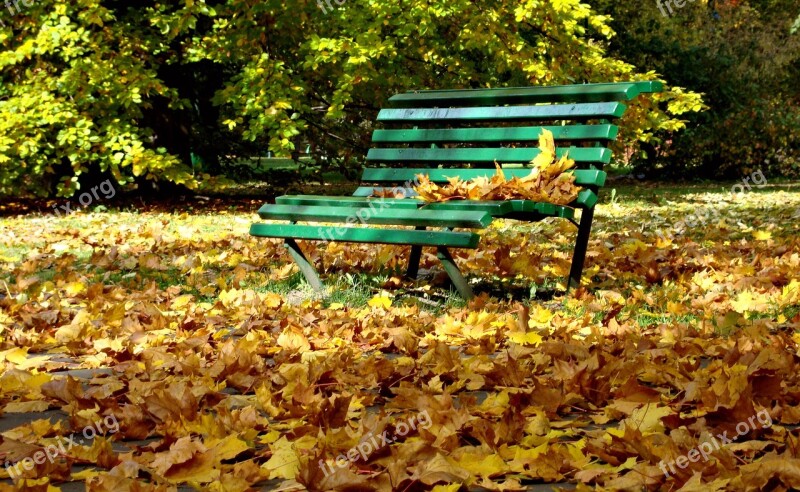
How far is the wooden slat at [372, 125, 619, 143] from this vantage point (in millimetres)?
4721

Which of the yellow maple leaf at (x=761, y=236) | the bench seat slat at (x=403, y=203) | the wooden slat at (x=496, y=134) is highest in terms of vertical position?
the wooden slat at (x=496, y=134)

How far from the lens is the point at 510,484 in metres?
2.07

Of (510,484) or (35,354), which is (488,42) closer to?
(35,354)

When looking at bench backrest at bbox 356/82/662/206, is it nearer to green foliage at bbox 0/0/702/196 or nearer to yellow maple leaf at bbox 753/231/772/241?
yellow maple leaf at bbox 753/231/772/241

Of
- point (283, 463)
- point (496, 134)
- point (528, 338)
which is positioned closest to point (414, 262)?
point (496, 134)

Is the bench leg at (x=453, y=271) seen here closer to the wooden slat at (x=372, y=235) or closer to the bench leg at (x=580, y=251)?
the wooden slat at (x=372, y=235)

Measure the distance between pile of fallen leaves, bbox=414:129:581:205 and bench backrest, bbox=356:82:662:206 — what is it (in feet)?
0.33

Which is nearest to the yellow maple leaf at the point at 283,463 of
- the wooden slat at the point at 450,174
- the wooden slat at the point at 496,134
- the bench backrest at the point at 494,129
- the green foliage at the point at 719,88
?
the bench backrest at the point at 494,129

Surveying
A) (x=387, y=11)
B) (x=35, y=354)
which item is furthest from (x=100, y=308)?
(x=387, y=11)

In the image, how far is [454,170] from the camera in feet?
17.3

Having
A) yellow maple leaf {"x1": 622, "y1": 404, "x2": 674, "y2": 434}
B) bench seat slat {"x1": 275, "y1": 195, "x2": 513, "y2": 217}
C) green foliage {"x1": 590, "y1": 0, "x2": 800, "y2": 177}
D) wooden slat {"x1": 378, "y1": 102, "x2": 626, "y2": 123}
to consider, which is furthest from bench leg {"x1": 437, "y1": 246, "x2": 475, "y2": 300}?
green foliage {"x1": 590, "y1": 0, "x2": 800, "y2": 177}

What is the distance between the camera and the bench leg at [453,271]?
4266 millimetres

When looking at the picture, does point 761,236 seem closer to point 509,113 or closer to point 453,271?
point 509,113

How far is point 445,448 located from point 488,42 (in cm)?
861
